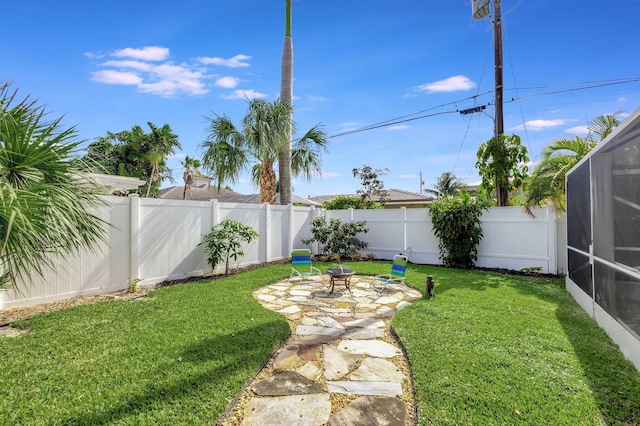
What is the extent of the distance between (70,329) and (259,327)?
2563 mm

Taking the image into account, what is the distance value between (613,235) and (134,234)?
8180mm

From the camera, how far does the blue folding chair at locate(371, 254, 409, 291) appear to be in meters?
7.08

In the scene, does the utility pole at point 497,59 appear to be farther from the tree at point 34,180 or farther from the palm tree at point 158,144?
the palm tree at point 158,144

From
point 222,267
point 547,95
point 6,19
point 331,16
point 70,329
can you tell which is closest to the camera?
point 70,329

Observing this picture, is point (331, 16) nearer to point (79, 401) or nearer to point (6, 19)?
point (6, 19)

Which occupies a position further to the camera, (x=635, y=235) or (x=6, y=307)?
(x=6, y=307)

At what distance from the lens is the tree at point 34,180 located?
3053 millimetres

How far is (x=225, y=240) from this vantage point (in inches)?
313

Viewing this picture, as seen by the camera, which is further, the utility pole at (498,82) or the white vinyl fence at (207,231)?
the utility pole at (498,82)

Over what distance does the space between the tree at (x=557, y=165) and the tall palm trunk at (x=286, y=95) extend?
7.81 meters

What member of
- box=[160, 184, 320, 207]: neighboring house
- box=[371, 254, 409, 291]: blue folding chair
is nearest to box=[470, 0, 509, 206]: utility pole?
box=[371, 254, 409, 291]: blue folding chair

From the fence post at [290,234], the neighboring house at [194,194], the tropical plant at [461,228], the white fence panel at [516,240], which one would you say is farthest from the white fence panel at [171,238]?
the neighboring house at [194,194]

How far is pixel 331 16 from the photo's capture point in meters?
11.6

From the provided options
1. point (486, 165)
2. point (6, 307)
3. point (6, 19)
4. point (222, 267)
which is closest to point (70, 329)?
point (6, 307)
